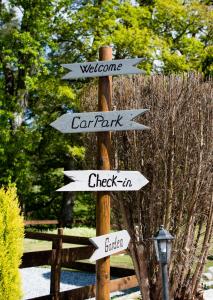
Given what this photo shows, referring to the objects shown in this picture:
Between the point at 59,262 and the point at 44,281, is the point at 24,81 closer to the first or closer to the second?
the point at 44,281

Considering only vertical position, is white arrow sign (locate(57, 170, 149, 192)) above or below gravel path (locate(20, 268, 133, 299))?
above

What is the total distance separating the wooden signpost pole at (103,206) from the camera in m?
4.79

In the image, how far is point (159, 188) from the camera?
719cm

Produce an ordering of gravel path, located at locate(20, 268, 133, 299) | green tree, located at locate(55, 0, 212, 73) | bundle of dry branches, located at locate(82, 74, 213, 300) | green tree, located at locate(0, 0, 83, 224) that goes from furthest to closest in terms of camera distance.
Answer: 1. green tree, located at locate(55, 0, 212, 73)
2. green tree, located at locate(0, 0, 83, 224)
3. gravel path, located at locate(20, 268, 133, 299)
4. bundle of dry branches, located at locate(82, 74, 213, 300)

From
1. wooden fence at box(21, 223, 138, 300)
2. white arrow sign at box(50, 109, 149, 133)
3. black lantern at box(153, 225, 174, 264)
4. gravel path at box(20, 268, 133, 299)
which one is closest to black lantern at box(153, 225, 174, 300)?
black lantern at box(153, 225, 174, 264)

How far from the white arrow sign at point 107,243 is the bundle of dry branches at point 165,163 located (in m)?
2.39

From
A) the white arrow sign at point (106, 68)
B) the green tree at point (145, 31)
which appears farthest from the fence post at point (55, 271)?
the green tree at point (145, 31)

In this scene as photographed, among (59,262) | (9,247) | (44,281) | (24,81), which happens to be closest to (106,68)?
(9,247)

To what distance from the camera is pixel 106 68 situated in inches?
195

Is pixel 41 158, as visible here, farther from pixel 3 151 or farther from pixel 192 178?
pixel 192 178

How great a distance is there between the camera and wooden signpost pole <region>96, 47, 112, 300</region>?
4.79 metres

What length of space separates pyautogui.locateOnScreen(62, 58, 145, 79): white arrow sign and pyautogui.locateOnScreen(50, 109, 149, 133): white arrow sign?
45 cm

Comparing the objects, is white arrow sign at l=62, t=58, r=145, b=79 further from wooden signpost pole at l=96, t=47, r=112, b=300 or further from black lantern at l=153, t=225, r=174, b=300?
black lantern at l=153, t=225, r=174, b=300

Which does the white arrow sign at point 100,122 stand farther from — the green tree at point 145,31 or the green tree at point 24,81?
the green tree at point 145,31
